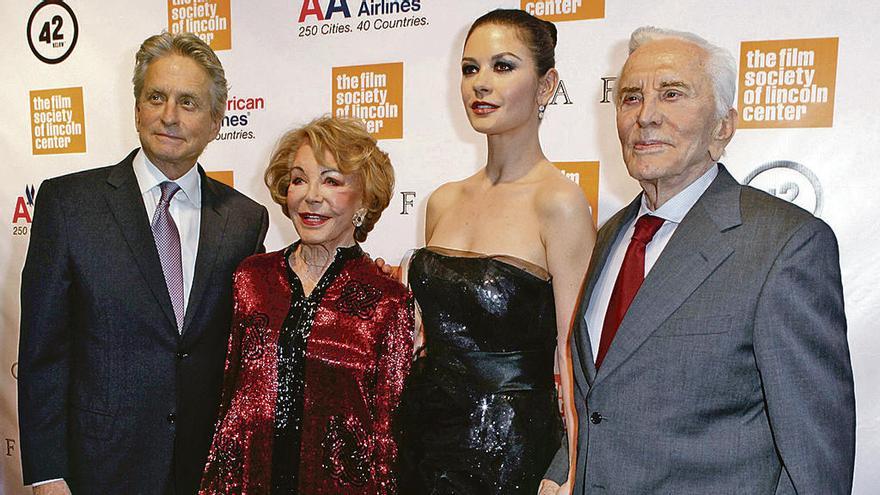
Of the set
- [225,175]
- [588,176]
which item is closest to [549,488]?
[588,176]

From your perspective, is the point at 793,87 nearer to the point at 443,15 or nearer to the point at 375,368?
the point at 443,15

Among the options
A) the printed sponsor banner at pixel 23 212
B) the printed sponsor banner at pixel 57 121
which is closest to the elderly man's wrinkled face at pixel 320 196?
the printed sponsor banner at pixel 57 121

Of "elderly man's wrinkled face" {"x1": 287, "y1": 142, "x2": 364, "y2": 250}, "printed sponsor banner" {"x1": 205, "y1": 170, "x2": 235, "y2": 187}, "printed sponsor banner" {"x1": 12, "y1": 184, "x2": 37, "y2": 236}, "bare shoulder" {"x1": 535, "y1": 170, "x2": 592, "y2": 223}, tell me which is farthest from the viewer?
"printed sponsor banner" {"x1": 12, "y1": 184, "x2": 37, "y2": 236}

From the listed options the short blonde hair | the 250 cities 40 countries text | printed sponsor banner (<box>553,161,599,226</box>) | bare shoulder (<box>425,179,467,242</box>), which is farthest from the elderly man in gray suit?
the 250 cities 40 countries text

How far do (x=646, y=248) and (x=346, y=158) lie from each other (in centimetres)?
87

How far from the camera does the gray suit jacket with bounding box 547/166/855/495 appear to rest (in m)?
1.29

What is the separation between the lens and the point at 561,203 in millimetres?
1898

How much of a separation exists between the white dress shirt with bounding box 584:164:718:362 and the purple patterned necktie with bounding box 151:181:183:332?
118 cm

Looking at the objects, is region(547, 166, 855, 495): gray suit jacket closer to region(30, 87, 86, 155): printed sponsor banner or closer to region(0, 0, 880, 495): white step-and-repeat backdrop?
region(0, 0, 880, 495): white step-and-repeat backdrop

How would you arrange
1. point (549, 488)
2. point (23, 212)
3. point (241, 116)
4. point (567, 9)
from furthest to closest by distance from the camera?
point (23, 212)
point (241, 116)
point (567, 9)
point (549, 488)

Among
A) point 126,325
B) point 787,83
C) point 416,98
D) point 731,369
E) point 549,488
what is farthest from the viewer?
point 416,98

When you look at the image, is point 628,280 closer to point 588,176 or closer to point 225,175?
point 588,176

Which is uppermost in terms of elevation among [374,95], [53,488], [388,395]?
[374,95]

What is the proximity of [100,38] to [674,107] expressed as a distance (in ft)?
10.8
